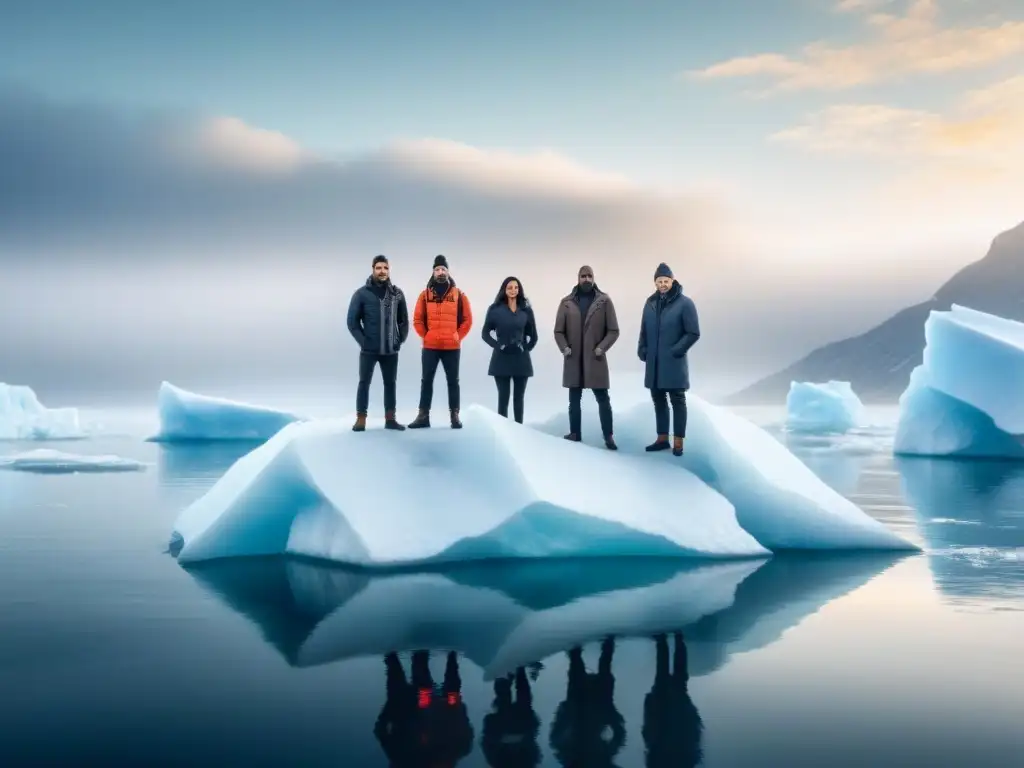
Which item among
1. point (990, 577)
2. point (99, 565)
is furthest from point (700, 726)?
point (99, 565)

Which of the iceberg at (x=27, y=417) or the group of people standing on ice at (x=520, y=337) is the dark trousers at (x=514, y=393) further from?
the iceberg at (x=27, y=417)

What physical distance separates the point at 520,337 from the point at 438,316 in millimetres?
1004

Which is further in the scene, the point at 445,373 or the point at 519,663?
the point at 445,373

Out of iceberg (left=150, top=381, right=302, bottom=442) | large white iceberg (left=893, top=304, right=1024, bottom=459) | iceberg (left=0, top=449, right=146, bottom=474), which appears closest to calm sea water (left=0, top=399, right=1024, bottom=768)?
iceberg (left=0, top=449, right=146, bottom=474)

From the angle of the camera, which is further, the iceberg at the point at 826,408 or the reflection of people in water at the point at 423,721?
the iceberg at the point at 826,408

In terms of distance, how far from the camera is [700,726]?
4.04 m

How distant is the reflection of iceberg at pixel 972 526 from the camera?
757 centimetres

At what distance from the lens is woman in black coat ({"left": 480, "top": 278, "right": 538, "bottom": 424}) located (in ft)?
30.5

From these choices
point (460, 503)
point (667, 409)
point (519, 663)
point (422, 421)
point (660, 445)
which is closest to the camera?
point (519, 663)

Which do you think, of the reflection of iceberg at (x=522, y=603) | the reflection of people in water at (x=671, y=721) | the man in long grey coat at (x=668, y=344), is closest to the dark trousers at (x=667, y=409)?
the man in long grey coat at (x=668, y=344)

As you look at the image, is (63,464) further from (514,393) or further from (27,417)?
(27,417)

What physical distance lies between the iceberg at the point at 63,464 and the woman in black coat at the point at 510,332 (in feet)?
52.1

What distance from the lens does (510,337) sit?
929cm

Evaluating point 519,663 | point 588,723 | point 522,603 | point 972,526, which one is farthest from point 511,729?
point 972,526
